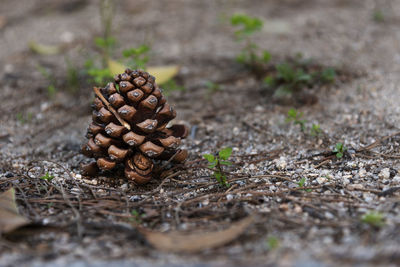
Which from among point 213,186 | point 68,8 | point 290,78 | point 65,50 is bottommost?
point 213,186

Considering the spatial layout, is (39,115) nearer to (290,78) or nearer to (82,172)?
(82,172)

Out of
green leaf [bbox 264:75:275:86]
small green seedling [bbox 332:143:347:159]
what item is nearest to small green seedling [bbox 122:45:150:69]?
green leaf [bbox 264:75:275:86]

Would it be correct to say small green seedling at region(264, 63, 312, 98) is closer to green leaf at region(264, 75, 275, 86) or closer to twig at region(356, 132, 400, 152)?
green leaf at region(264, 75, 275, 86)

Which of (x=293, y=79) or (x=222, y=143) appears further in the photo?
(x=293, y=79)

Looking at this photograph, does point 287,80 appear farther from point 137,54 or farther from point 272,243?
point 272,243

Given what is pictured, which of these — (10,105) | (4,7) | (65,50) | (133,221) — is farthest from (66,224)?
(4,7)

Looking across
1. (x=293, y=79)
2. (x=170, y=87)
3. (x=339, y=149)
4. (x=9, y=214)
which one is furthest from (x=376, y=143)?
(x=9, y=214)
